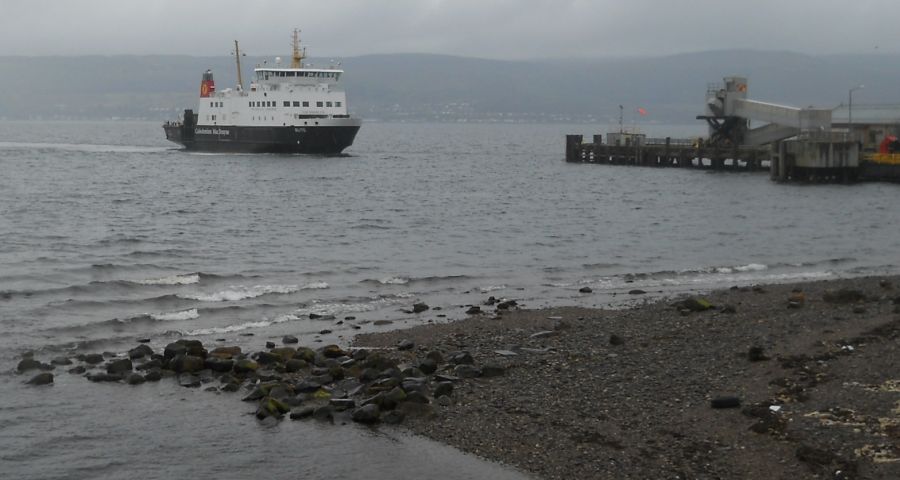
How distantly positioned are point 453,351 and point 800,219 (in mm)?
24744

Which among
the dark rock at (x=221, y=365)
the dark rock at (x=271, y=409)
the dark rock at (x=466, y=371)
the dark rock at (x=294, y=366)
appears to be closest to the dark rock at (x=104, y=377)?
the dark rock at (x=221, y=365)

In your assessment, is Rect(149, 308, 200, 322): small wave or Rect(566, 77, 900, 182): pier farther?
Rect(566, 77, 900, 182): pier

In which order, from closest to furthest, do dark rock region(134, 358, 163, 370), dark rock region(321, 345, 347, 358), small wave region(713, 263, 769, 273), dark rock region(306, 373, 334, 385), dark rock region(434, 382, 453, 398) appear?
1. dark rock region(434, 382, 453, 398)
2. dark rock region(306, 373, 334, 385)
3. dark rock region(134, 358, 163, 370)
4. dark rock region(321, 345, 347, 358)
5. small wave region(713, 263, 769, 273)

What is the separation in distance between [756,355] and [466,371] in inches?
157

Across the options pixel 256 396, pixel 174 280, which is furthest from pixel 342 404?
pixel 174 280

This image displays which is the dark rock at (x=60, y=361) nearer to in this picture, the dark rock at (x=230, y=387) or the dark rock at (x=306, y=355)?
the dark rock at (x=230, y=387)

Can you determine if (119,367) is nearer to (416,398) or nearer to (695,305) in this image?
(416,398)

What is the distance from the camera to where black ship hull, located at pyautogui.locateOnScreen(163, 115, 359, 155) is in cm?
7025

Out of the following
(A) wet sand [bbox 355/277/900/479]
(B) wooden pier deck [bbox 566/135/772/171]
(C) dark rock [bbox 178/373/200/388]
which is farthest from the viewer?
(B) wooden pier deck [bbox 566/135/772/171]

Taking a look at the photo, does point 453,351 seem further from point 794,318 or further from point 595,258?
point 595,258

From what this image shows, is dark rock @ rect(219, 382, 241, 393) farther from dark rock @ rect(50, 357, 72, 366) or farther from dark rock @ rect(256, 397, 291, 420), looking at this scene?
dark rock @ rect(50, 357, 72, 366)

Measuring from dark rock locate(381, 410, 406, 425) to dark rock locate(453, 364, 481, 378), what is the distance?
5.84ft

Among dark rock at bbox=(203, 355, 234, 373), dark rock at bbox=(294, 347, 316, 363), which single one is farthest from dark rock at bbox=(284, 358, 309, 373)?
dark rock at bbox=(203, 355, 234, 373)

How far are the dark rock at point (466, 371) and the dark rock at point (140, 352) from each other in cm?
493
